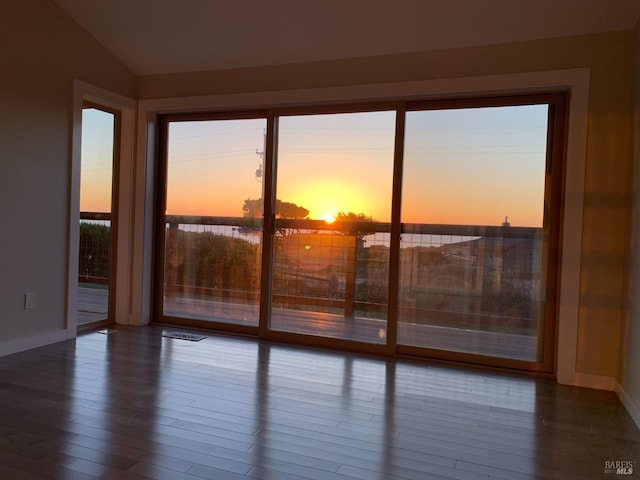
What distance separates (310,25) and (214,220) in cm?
195

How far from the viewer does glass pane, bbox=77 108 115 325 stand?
14.4 ft

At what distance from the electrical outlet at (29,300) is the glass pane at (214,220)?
4.09 ft

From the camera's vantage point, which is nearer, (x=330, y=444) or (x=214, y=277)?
(x=330, y=444)

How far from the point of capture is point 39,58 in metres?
3.64

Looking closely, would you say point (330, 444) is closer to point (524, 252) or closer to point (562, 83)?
point (524, 252)

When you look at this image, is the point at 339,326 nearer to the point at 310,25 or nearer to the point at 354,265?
the point at 354,265

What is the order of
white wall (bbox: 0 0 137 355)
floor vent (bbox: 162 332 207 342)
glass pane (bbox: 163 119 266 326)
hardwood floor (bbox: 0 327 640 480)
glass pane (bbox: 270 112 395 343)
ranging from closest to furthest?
hardwood floor (bbox: 0 327 640 480) < white wall (bbox: 0 0 137 355) < glass pane (bbox: 270 112 395 343) < floor vent (bbox: 162 332 207 342) < glass pane (bbox: 163 119 266 326)

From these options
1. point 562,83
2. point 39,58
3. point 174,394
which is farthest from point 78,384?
point 562,83

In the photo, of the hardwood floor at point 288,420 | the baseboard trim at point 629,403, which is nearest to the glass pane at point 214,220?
the hardwood floor at point 288,420

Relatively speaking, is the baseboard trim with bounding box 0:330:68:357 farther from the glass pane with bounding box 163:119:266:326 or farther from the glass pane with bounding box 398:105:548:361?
the glass pane with bounding box 398:105:548:361

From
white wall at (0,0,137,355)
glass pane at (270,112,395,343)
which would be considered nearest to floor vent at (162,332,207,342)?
glass pane at (270,112,395,343)

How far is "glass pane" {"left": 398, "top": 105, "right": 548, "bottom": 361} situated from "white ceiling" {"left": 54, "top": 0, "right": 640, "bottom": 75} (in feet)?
1.90

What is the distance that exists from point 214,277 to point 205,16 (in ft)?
7.37

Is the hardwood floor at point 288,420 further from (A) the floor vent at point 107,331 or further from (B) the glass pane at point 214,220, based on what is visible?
(B) the glass pane at point 214,220
